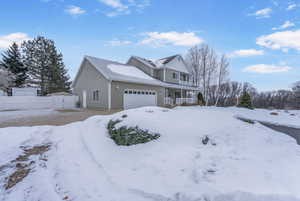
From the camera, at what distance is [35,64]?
81.6 feet

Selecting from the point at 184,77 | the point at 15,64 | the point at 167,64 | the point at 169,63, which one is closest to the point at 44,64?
the point at 15,64

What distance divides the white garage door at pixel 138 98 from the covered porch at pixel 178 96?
246 cm

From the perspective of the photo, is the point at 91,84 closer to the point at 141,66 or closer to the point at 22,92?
the point at 141,66

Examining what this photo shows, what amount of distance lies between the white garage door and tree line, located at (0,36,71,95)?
19.0 meters

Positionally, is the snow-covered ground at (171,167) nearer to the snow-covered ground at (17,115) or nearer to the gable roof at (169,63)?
the snow-covered ground at (17,115)

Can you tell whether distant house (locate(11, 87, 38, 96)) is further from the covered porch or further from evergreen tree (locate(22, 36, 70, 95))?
the covered porch

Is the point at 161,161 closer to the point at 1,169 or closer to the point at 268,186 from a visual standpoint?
the point at 268,186

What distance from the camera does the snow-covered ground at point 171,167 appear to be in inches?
83.6

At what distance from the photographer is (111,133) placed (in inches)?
186

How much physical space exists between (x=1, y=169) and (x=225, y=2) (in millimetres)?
13397

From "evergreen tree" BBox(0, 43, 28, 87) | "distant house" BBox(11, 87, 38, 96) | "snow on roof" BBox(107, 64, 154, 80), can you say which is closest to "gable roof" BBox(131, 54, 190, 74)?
"snow on roof" BBox(107, 64, 154, 80)

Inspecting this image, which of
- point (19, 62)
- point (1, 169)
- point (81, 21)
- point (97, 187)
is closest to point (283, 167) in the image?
point (97, 187)

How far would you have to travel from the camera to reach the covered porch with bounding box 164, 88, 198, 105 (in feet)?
60.4

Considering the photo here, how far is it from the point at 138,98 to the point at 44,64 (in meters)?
20.5
